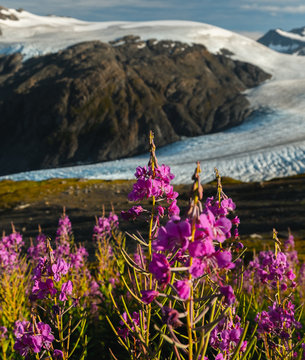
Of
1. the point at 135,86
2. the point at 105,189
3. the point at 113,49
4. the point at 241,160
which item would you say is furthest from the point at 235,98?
the point at 105,189

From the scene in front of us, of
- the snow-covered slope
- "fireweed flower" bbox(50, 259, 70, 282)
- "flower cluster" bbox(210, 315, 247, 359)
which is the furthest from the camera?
the snow-covered slope

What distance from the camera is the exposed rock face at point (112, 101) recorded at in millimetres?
126250

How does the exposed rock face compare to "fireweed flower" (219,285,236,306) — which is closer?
"fireweed flower" (219,285,236,306)

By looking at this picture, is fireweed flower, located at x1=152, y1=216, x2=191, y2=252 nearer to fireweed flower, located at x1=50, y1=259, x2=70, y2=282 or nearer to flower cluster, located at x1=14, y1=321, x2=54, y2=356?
fireweed flower, located at x1=50, y1=259, x2=70, y2=282

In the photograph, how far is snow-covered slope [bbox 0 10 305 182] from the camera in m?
61.7

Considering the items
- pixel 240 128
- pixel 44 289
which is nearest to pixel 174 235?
pixel 44 289

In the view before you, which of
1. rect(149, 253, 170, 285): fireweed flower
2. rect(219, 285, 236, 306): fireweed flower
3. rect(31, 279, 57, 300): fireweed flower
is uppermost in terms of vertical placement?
rect(149, 253, 170, 285): fireweed flower

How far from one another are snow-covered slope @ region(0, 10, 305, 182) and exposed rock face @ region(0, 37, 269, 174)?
9098mm

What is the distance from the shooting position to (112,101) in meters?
140

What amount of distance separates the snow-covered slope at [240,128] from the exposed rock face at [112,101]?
29.8ft

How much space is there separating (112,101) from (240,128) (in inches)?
2134

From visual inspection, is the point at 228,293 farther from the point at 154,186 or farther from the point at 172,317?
the point at 154,186

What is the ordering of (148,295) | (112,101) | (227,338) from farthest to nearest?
1. (112,101)
2. (227,338)
3. (148,295)

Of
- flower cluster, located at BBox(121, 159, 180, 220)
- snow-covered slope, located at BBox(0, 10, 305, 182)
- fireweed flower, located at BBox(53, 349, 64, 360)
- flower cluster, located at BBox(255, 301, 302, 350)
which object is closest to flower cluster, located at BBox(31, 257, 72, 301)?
fireweed flower, located at BBox(53, 349, 64, 360)
